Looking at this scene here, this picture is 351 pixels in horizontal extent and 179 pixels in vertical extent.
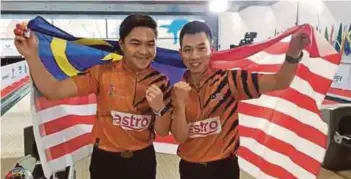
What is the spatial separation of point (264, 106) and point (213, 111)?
0.57m

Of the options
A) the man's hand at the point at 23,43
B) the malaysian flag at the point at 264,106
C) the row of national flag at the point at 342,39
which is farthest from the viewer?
the row of national flag at the point at 342,39

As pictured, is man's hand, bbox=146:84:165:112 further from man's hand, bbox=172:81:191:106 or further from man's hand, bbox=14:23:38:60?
man's hand, bbox=14:23:38:60

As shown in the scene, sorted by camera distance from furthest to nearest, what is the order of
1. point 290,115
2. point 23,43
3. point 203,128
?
point 290,115
point 203,128
point 23,43

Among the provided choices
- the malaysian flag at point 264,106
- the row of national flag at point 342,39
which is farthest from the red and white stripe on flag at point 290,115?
the row of national flag at point 342,39

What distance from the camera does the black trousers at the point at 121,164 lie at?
1.56 m

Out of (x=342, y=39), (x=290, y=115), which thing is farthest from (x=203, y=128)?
(x=342, y=39)

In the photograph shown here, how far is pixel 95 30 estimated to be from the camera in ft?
32.8

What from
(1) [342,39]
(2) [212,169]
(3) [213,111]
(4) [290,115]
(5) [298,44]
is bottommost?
(2) [212,169]

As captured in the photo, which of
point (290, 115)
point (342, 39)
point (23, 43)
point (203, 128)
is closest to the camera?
point (23, 43)

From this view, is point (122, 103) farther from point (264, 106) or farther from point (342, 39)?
point (342, 39)

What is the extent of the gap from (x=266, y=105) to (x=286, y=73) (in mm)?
553

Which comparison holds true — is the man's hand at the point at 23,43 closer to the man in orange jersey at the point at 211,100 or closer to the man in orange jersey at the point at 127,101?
the man in orange jersey at the point at 127,101

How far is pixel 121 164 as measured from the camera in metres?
1.57

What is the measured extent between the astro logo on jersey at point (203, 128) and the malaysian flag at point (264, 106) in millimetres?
392
